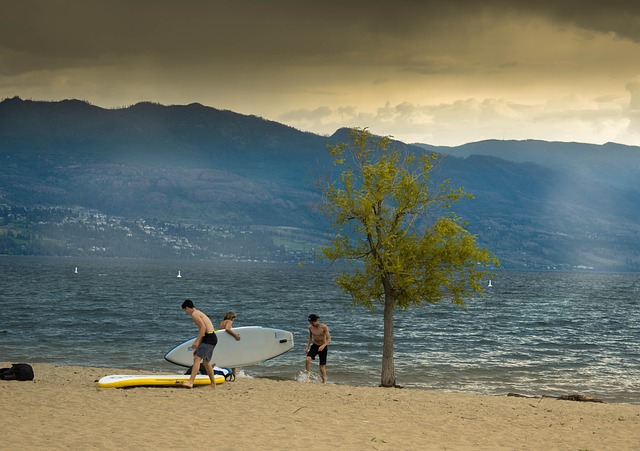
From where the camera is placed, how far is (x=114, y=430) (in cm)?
1645

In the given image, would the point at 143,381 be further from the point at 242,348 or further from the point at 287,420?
the point at 242,348

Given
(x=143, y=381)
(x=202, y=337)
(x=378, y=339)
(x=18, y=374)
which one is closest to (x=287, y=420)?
(x=202, y=337)

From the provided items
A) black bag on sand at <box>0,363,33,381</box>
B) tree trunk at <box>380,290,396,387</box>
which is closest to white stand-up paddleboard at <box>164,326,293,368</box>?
tree trunk at <box>380,290,396,387</box>

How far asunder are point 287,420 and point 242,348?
37.2 ft

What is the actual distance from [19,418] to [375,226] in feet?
45.4

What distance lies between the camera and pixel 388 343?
28047mm

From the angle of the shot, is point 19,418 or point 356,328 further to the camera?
point 356,328

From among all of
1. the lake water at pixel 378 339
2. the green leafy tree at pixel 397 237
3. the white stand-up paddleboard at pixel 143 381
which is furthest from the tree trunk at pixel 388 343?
the white stand-up paddleboard at pixel 143 381

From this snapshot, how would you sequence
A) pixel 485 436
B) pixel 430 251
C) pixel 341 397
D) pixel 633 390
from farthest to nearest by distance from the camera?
pixel 633 390, pixel 430 251, pixel 341 397, pixel 485 436

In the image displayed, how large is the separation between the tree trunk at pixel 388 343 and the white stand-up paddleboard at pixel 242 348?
4.57m

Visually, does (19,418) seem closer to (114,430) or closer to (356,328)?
(114,430)

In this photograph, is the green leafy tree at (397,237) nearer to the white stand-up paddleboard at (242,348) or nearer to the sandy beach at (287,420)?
the sandy beach at (287,420)

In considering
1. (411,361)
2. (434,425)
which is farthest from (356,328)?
(434,425)

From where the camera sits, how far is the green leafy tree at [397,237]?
27109mm
